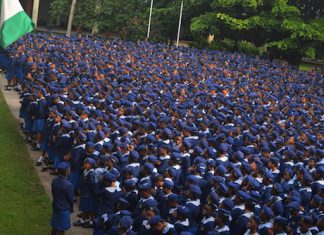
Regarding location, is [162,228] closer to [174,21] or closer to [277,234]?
[277,234]

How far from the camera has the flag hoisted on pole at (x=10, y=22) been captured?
27.3ft

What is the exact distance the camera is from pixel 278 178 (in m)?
10.0

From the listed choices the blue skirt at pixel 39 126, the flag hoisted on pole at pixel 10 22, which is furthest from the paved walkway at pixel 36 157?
the flag hoisted on pole at pixel 10 22

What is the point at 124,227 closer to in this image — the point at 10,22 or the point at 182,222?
the point at 182,222

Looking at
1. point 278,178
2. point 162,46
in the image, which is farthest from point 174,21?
point 278,178

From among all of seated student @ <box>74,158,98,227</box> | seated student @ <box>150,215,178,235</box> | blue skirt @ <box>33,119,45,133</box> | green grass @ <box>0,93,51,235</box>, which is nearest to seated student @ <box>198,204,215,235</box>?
seated student @ <box>150,215,178,235</box>

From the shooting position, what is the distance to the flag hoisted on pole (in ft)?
27.3

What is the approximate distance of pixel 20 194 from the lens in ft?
35.5

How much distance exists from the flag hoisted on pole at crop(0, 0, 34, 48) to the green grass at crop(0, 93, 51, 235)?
10.2 ft

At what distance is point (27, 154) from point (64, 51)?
7.56 metres

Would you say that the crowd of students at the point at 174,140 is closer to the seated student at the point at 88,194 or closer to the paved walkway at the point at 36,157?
the seated student at the point at 88,194

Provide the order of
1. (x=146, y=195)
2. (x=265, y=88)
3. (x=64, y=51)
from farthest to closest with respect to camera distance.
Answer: (x=64, y=51) → (x=265, y=88) → (x=146, y=195)

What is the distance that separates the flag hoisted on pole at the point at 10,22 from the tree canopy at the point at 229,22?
63.3 ft

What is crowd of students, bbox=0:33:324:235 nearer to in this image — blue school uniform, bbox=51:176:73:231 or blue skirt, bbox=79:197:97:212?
blue skirt, bbox=79:197:97:212
